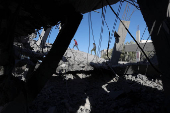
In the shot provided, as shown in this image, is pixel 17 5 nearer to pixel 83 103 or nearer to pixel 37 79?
pixel 37 79

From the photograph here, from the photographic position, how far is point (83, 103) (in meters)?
4.56

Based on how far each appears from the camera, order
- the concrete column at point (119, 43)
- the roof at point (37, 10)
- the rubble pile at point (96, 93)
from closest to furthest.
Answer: the roof at point (37, 10), the rubble pile at point (96, 93), the concrete column at point (119, 43)

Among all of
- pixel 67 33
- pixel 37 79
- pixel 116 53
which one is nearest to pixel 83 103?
pixel 37 79

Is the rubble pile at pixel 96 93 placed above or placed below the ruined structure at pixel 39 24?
below

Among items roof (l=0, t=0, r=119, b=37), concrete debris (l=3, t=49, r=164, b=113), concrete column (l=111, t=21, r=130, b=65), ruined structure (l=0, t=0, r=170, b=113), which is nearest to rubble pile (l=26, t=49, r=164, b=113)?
concrete debris (l=3, t=49, r=164, b=113)

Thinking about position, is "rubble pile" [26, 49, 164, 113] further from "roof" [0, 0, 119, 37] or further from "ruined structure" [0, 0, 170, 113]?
"roof" [0, 0, 119, 37]

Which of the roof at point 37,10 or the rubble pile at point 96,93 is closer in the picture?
the roof at point 37,10

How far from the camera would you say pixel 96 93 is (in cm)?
552

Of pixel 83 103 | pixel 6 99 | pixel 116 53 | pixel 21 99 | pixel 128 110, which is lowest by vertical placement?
pixel 83 103

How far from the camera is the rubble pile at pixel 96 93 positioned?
3.01 metres

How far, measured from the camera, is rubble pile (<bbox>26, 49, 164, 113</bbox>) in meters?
3.01

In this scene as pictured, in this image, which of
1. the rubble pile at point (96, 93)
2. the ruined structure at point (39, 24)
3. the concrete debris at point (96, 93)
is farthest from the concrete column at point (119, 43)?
the ruined structure at point (39, 24)

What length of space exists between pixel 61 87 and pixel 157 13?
6.24 m

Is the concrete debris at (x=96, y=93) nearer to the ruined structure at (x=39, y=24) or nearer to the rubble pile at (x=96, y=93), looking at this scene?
the rubble pile at (x=96, y=93)
